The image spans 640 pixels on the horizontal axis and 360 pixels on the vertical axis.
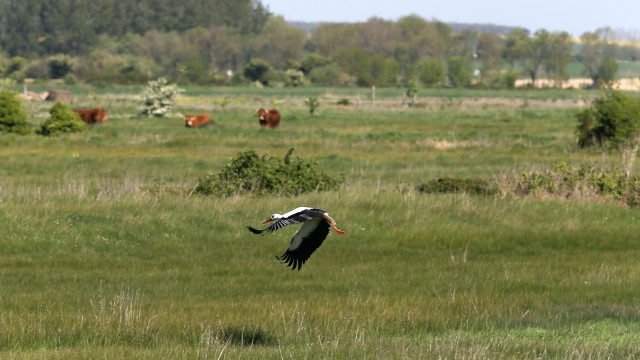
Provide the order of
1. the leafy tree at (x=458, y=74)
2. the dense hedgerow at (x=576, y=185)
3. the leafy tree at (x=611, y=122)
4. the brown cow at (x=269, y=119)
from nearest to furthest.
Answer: the dense hedgerow at (x=576, y=185), the leafy tree at (x=611, y=122), the brown cow at (x=269, y=119), the leafy tree at (x=458, y=74)

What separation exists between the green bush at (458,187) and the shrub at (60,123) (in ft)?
75.9

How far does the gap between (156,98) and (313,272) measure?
47.8 metres

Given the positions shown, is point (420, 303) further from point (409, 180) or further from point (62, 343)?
point (409, 180)

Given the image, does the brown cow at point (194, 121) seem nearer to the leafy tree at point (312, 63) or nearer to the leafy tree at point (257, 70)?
the leafy tree at point (257, 70)

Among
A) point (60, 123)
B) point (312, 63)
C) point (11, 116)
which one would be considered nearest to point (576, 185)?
point (60, 123)

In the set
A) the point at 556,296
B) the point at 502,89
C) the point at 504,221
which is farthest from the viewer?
the point at 502,89

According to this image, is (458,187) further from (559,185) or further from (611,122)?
(611,122)

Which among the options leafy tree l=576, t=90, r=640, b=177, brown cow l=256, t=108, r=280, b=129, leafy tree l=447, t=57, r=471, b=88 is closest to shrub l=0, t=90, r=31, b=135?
brown cow l=256, t=108, r=280, b=129

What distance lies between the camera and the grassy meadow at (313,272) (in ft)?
41.1

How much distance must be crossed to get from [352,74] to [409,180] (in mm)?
159697

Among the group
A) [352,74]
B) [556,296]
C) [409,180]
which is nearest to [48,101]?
[409,180]

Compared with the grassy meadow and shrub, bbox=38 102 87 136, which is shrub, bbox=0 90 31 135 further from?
the grassy meadow

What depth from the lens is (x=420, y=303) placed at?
51.1 feet

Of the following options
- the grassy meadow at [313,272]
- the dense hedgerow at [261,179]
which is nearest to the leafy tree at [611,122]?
the grassy meadow at [313,272]
